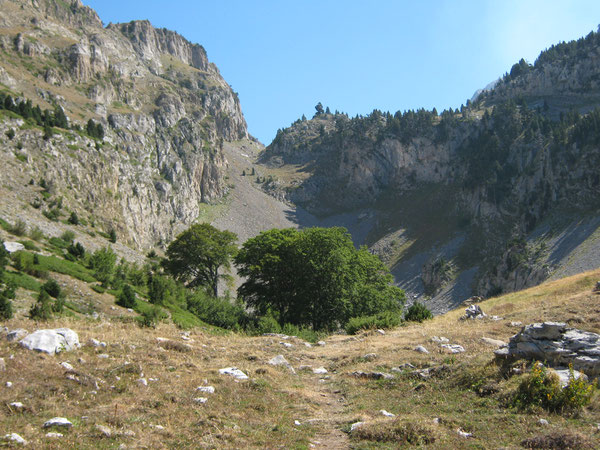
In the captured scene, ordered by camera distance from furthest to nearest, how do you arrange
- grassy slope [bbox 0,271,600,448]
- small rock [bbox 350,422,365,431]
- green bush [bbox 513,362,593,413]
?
green bush [bbox 513,362,593,413] < small rock [bbox 350,422,365,431] < grassy slope [bbox 0,271,600,448]

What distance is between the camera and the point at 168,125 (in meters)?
138

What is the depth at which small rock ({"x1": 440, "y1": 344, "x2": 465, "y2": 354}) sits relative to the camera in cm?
1507

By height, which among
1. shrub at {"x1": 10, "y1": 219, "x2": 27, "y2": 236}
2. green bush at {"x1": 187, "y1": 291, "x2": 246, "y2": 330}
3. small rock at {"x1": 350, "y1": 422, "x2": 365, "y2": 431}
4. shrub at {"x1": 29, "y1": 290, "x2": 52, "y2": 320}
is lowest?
green bush at {"x1": 187, "y1": 291, "x2": 246, "y2": 330}

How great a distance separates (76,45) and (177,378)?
136 metres

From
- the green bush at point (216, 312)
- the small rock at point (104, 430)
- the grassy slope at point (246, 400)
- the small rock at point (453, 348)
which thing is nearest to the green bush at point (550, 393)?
the grassy slope at point (246, 400)

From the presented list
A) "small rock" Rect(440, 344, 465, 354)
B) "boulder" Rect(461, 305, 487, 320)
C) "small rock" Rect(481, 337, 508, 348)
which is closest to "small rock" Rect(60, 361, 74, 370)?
"small rock" Rect(440, 344, 465, 354)

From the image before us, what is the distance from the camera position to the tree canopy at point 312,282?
34250mm

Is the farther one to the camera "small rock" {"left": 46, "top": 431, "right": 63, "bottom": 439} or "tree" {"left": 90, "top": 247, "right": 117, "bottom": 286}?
"tree" {"left": 90, "top": 247, "right": 117, "bottom": 286}

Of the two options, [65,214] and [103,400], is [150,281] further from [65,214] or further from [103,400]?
[103,400]

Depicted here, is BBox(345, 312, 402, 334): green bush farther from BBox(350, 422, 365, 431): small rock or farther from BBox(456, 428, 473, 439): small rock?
BBox(456, 428, 473, 439): small rock

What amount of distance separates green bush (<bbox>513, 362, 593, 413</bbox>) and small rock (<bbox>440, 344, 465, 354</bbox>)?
495 cm

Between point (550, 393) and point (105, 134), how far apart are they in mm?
106479

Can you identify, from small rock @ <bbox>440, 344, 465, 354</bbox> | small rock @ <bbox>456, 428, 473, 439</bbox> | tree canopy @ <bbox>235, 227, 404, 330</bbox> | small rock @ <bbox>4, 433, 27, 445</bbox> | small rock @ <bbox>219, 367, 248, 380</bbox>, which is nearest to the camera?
small rock @ <bbox>4, 433, 27, 445</bbox>

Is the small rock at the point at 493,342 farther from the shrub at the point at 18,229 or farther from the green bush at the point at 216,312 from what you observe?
the shrub at the point at 18,229
